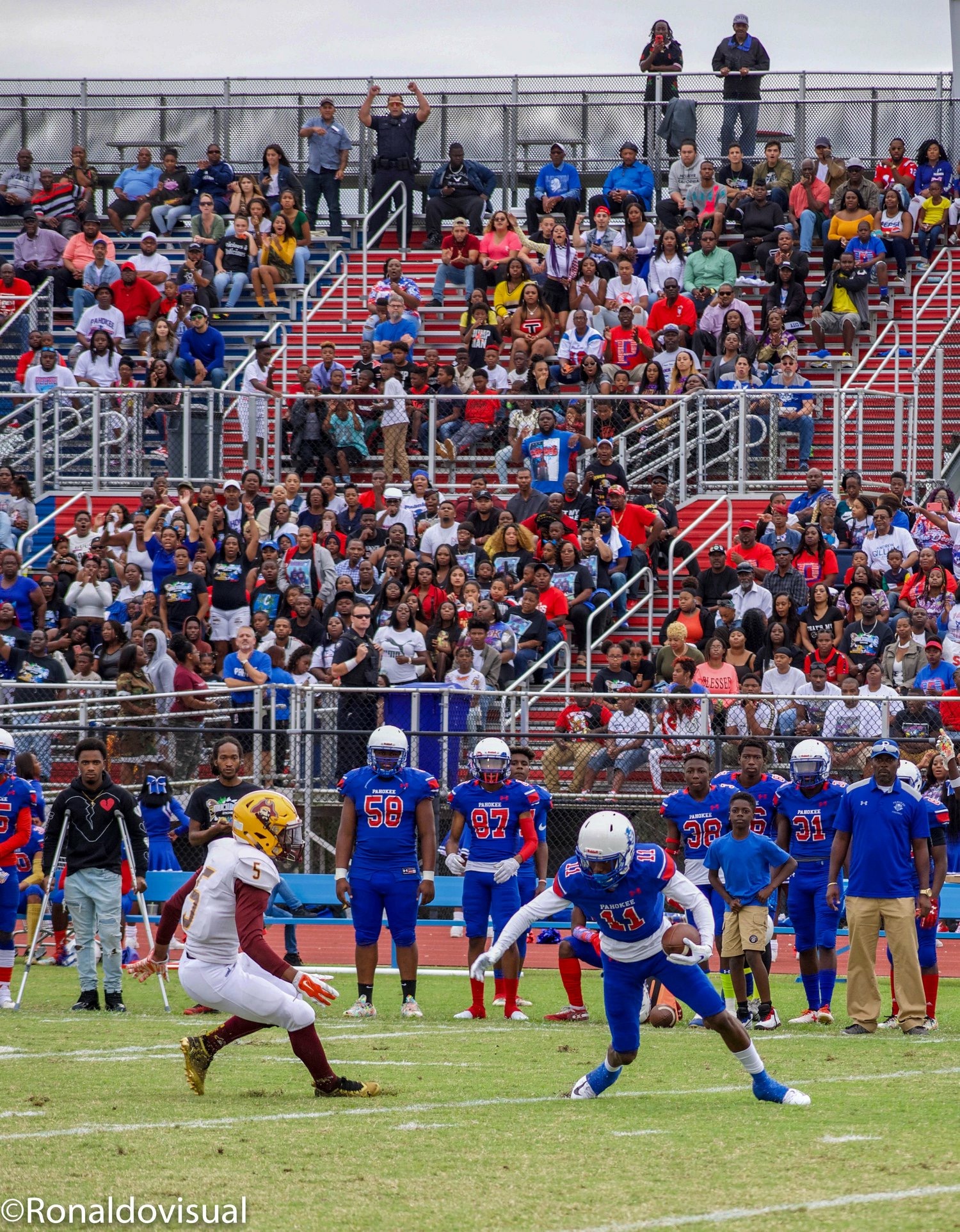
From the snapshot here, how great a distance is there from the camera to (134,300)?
2511cm

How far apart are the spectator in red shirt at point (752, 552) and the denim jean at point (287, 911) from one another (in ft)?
20.6

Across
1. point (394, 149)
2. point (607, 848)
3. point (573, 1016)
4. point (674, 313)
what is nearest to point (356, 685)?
point (573, 1016)

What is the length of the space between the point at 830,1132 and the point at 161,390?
16.9 metres

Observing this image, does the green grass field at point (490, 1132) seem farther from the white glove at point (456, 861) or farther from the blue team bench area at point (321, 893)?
the blue team bench area at point (321, 893)

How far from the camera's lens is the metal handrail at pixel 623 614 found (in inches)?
761

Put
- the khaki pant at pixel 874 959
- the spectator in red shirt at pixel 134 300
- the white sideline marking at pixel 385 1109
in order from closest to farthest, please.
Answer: the white sideline marking at pixel 385 1109 → the khaki pant at pixel 874 959 → the spectator in red shirt at pixel 134 300

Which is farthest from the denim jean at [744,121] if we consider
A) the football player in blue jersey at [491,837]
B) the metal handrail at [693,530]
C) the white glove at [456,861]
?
the white glove at [456,861]

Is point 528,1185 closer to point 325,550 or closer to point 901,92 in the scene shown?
point 325,550

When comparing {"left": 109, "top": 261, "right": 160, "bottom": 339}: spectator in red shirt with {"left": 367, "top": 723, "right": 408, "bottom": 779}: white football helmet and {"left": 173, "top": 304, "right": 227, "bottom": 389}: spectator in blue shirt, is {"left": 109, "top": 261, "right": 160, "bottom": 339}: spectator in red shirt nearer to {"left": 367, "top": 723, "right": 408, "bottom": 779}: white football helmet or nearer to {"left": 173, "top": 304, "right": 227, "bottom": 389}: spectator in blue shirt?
{"left": 173, "top": 304, "right": 227, "bottom": 389}: spectator in blue shirt

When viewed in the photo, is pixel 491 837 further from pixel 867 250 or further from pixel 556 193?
pixel 556 193

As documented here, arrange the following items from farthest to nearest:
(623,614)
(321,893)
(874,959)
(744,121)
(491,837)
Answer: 1. (744,121)
2. (623,614)
3. (321,893)
4. (491,837)
5. (874,959)

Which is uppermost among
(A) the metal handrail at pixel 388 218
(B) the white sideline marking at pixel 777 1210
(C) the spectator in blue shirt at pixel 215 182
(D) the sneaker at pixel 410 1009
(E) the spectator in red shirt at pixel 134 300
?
(C) the spectator in blue shirt at pixel 215 182

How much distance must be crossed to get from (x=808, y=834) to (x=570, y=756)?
443 cm

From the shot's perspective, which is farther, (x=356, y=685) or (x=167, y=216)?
(x=167, y=216)
